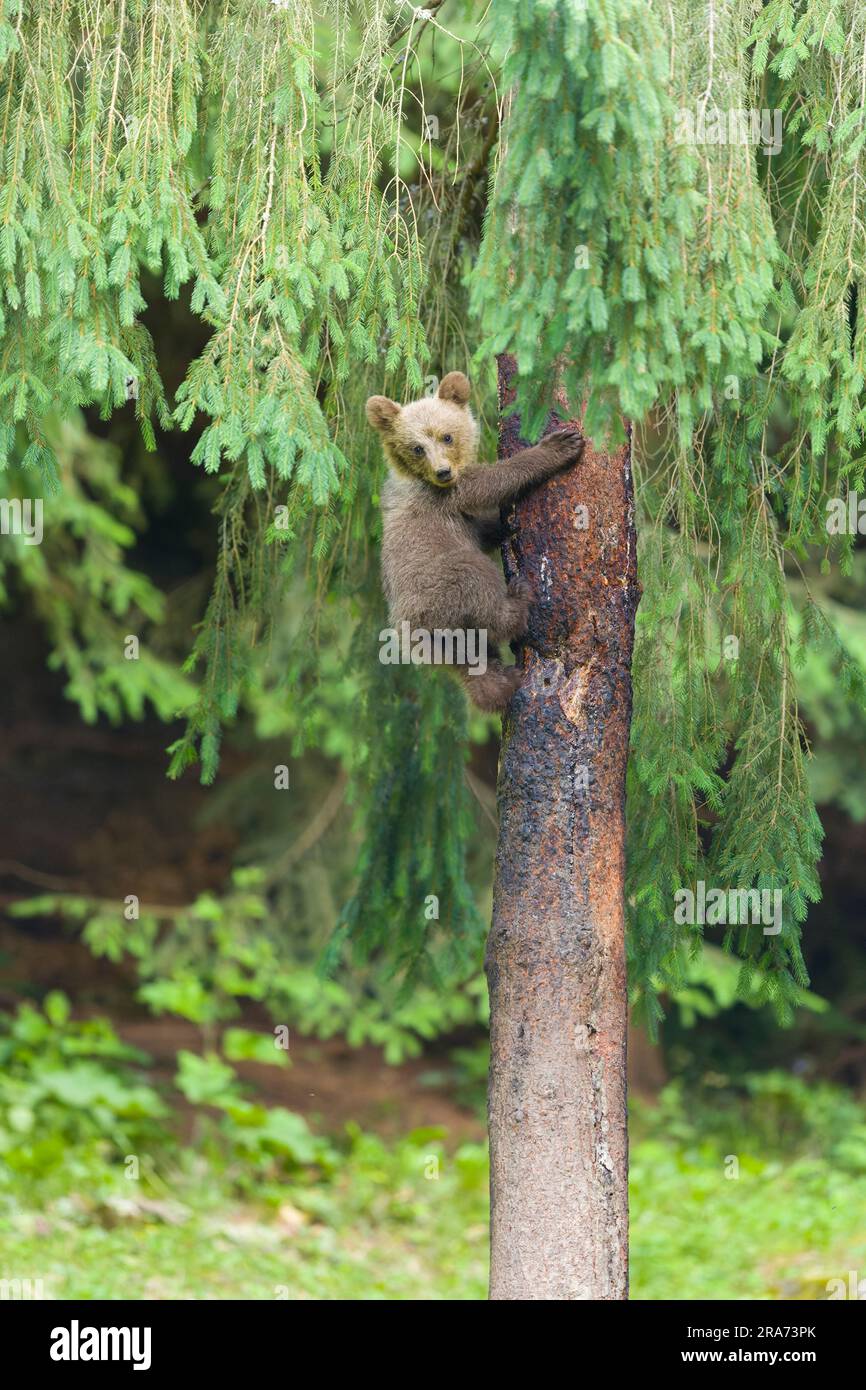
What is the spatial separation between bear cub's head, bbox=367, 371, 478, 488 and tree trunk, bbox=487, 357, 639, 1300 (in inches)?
16.8

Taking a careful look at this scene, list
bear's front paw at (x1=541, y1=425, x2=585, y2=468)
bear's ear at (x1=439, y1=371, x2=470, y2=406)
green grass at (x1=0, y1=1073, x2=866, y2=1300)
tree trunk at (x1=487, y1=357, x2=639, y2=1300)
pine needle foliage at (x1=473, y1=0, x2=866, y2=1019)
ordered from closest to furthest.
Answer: pine needle foliage at (x1=473, y1=0, x2=866, y2=1019) → tree trunk at (x1=487, y1=357, x2=639, y2=1300) → bear's front paw at (x1=541, y1=425, x2=585, y2=468) → bear's ear at (x1=439, y1=371, x2=470, y2=406) → green grass at (x1=0, y1=1073, x2=866, y2=1300)

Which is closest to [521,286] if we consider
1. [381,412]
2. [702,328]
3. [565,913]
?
[702,328]

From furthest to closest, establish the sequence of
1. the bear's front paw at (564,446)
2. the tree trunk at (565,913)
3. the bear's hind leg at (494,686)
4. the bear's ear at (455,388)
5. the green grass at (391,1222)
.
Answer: the green grass at (391,1222)
the bear's ear at (455,388)
the bear's hind leg at (494,686)
the bear's front paw at (564,446)
the tree trunk at (565,913)

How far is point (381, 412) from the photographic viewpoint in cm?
481

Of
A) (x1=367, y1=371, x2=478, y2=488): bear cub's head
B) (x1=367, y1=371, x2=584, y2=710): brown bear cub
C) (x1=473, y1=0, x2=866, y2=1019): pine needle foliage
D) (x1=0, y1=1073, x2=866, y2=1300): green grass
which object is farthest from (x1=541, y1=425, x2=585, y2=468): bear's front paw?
(x1=0, y1=1073, x2=866, y2=1300): green grass

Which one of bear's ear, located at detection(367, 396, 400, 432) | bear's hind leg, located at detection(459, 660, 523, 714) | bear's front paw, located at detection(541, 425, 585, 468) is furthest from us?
bear's ear, located at detection(367, 396, 400, 432)

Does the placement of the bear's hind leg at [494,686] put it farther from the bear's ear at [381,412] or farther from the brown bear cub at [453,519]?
the bear's ear at [381,412]

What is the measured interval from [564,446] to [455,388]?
0.83 m

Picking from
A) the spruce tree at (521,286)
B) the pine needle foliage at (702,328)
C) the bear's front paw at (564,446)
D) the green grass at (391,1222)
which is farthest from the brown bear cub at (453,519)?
the green grass at (391,1222)

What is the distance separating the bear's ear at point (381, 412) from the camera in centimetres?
477

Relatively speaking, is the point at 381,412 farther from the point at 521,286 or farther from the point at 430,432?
the point at 521,286

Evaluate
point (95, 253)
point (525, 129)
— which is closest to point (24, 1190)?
point (95, 253)

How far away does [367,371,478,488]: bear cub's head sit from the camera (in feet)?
15.7

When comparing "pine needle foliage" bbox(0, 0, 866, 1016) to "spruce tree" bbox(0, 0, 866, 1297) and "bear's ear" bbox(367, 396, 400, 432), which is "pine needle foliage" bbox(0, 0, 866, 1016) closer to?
"spruce tree" bbox(0, 0, 866, 1297)
